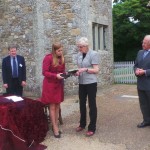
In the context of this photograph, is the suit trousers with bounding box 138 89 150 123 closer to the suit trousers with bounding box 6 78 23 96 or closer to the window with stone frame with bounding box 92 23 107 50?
the suit trousers with bounding box 6 78 23 96

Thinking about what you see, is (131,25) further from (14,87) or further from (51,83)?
(51,83)

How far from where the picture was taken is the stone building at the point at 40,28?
38.7 ft

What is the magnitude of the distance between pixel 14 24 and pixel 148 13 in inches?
490

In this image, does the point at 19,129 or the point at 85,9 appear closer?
the point at 19,129

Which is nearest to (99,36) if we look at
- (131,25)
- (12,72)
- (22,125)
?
(12,72)

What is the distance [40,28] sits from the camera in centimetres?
1180

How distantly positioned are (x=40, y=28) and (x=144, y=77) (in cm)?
582

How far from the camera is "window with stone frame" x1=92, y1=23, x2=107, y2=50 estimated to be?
43.8 ft

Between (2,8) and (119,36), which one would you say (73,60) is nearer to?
(2,8)

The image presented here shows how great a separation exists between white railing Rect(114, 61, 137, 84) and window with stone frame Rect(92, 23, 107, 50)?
5.76ft

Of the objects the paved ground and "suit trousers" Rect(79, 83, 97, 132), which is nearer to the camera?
the paved ground

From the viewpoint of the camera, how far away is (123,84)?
15141 millimetres

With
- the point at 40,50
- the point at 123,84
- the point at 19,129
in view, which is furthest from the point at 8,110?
the point at 123,84

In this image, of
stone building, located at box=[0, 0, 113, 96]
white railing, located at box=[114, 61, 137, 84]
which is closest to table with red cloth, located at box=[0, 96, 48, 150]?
stone building, located at box=[0, 0, 113, 96]
